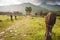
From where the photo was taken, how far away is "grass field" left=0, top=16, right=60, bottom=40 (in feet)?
9.12

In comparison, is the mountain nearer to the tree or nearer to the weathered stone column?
the tree

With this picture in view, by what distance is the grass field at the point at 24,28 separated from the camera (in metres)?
2.78

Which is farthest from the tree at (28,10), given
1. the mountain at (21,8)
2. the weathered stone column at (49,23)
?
the weathered stone column at (49,23)

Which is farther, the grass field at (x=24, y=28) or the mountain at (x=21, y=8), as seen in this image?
the mountain at (x=21, y=8)

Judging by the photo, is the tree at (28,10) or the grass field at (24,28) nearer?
the grass field at (24,28)

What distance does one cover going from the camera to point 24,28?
9.41ft

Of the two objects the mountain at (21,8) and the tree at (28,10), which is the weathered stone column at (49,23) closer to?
the mountain at (21,8)

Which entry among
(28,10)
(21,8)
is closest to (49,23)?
(28,10)

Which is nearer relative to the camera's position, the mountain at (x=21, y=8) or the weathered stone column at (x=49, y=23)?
the weathered stone column at (x=49, y=23)

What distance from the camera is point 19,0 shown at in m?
2.96

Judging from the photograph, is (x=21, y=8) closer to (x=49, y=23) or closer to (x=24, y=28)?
(x=24, y=28)

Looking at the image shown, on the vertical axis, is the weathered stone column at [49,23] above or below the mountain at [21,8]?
below

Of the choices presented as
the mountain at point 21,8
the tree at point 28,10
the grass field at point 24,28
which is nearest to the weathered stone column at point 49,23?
the grass field at point 24,28

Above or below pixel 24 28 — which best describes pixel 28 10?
above
